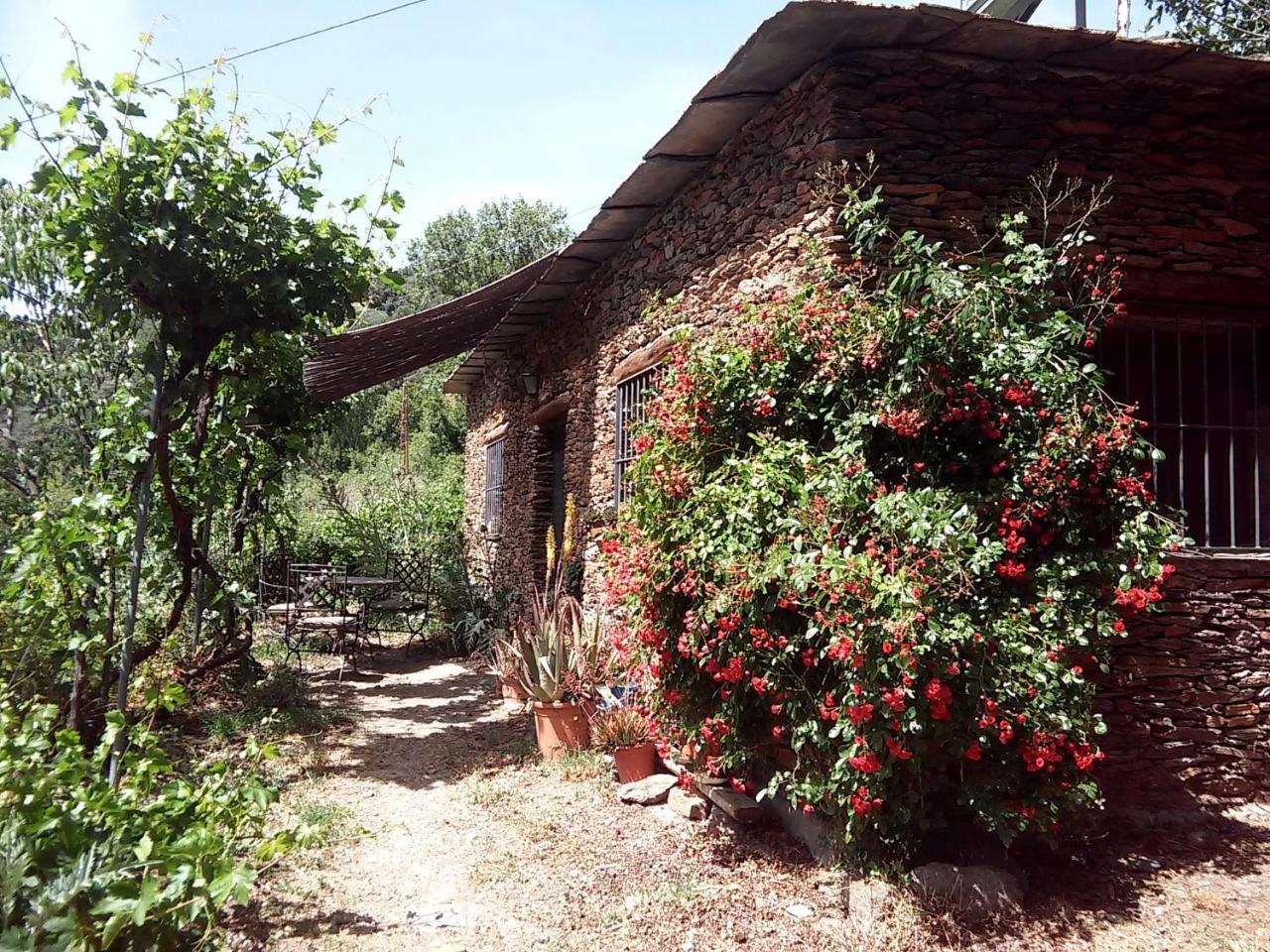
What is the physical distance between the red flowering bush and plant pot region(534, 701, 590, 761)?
129 centimetres

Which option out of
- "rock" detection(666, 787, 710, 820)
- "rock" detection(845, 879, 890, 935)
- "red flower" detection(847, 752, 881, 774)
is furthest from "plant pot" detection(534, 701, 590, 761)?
"red flower" detection(847, 752, 881, 774)

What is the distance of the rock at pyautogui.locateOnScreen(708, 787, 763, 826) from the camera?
12.0ft

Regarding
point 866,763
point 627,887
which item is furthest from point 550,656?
point 866,763

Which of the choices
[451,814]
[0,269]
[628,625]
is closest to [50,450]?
[0,269]

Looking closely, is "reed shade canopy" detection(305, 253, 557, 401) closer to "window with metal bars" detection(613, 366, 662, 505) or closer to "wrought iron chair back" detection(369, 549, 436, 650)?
"window with metal bars" detection(613, 366, 662, 505)

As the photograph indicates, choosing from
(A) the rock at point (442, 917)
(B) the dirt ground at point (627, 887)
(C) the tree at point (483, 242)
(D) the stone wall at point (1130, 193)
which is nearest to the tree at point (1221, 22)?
(D) the stone wall at point (1130, 193)

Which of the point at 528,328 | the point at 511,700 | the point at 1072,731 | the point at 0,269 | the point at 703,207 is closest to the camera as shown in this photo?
the point at 1072,731

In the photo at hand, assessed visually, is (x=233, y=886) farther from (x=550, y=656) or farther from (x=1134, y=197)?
(x=1134, y=197)

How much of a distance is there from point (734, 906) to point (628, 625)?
1247mm

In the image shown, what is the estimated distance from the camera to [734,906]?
123 inches

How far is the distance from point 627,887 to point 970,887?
1.28m

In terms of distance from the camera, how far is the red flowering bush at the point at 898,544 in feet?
9.21

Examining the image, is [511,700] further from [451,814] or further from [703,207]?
[703,207]

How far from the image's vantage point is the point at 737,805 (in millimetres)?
3672
